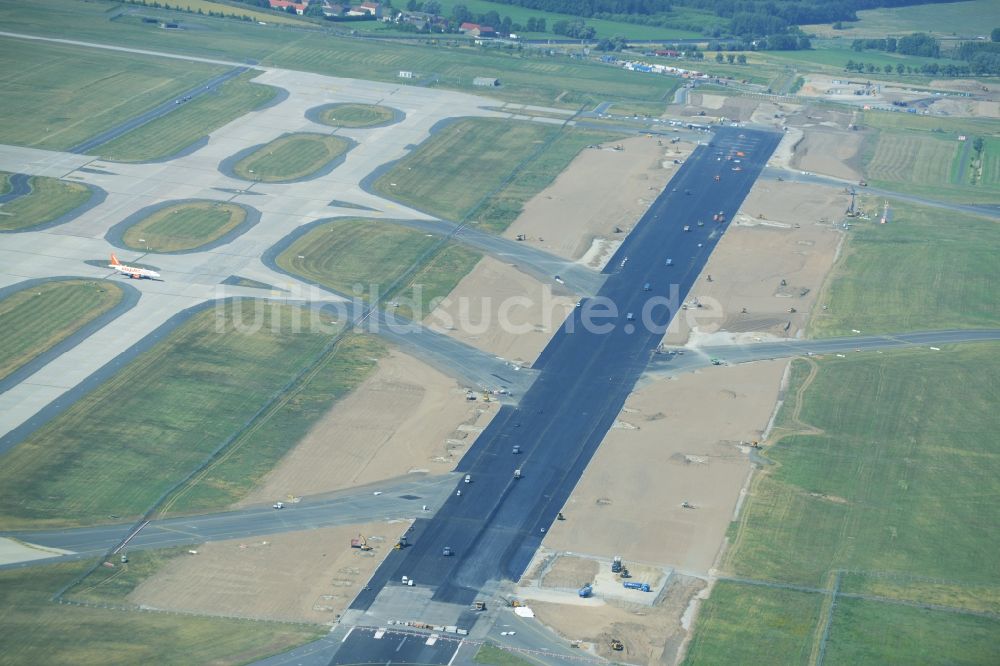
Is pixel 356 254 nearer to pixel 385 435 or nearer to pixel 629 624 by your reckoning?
pixel 385 435

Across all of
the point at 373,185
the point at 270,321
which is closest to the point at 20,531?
the point at 270,321

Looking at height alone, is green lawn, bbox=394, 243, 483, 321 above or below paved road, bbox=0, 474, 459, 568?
above

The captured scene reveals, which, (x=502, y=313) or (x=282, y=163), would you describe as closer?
(x=502, y=313)

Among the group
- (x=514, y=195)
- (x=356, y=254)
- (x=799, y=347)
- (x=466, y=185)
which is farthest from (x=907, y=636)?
(x=466, y=185)

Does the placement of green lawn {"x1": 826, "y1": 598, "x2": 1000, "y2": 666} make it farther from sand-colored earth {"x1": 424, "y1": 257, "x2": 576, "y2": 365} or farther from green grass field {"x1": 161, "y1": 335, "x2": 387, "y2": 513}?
green grass field {"x1": 161, "y1": 335, "x2": 387, "y2": 513}

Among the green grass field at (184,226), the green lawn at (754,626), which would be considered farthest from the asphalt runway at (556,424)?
the green grass field at (184,226)

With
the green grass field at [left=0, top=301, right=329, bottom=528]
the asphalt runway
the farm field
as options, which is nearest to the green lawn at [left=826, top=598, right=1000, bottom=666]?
the farm field
